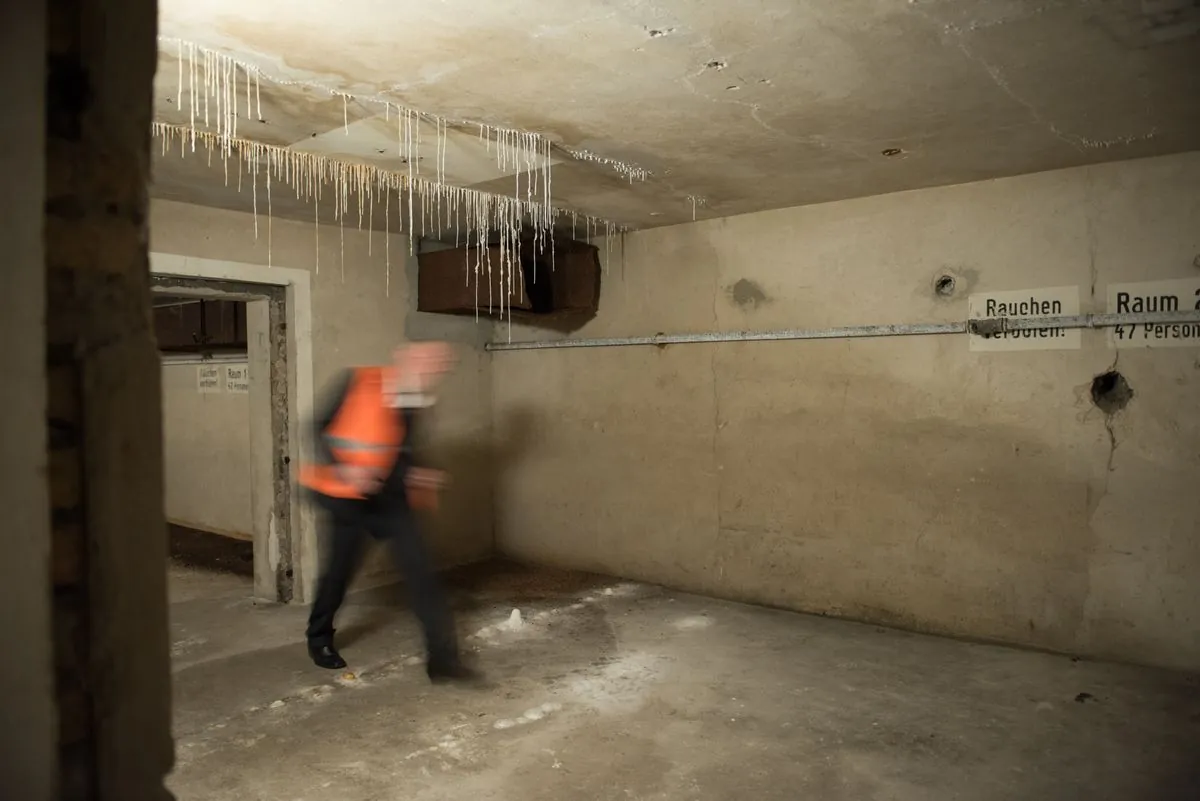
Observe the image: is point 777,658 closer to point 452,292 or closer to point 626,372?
point 626,372

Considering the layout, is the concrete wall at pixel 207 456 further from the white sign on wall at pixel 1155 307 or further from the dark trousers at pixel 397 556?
the white sign on wall at pixel 1155 307

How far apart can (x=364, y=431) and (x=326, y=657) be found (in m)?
1.11

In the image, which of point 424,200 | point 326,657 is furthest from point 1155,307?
point 326,657

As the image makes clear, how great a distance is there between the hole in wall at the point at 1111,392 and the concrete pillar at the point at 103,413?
3818 millimetres

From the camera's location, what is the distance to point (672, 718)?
299 cm

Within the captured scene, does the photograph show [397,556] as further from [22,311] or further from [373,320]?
[22,311]

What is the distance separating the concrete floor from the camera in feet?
8.21

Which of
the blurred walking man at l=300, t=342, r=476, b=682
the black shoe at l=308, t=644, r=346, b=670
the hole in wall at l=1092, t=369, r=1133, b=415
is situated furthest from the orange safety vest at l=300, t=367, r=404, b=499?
the hole in wall at l=1092, t=369, r=1133, b=415

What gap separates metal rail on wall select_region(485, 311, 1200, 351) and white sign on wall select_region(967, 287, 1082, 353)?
0.03 metres

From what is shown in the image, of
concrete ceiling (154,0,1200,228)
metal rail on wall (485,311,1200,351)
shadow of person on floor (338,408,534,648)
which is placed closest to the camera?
concrete ceiling (154,0,1200,228)

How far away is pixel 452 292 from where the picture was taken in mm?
4984

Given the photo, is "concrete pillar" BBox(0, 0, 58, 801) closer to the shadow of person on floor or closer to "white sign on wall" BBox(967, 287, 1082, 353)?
"white sign on wall" BBox(967, 287, 1082, 353)

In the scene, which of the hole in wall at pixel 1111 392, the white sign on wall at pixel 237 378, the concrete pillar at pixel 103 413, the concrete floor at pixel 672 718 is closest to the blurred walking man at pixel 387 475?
the concrete floor at pixel 672 718

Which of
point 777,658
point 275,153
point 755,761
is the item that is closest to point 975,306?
point 777,658
